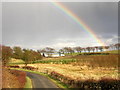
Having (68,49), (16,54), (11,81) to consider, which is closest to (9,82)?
(11,81)

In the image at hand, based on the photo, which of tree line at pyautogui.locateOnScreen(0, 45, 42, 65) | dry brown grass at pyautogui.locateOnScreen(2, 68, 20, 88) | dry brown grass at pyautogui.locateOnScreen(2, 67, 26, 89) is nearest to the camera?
dry brown grass at pyautogui.locateOnScreen(2, 68, 20, 88)

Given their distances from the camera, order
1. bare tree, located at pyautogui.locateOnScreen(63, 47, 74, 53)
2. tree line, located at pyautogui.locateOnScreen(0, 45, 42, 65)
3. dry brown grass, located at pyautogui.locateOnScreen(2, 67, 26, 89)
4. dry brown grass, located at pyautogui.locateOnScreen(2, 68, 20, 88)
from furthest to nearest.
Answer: bare tree, located at pyautogui.locateOnScreen(63, 47, 74, 53)
tree line, located at pyautogui.locateOnScreen(0, 45, 42, 65)
dry brown grass, located at pyautogui.locateOnScreen(2, 67, 26, 89)
dry brown grass, located at pyautogui.locateOnScreen(2, 68, 20, 88)

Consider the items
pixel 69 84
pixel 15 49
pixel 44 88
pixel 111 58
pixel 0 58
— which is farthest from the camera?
pixel 15 49

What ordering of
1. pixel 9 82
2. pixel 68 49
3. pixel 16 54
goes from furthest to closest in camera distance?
pixel 68 49
pixel 16 54
pixel 9 82

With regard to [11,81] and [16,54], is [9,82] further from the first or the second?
[16,54]

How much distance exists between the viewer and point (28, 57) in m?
73.4

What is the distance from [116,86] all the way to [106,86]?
1649mm

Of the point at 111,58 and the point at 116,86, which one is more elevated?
the point at 111,58

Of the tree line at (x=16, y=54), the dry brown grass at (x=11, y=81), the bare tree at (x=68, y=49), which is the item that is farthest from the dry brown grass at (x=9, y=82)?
the bare tree at (x=68, y=49)

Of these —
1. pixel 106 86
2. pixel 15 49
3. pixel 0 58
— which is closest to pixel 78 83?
pixel 106 86

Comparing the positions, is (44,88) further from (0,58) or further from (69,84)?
(0,58)

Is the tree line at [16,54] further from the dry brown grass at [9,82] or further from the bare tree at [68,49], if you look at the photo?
the bare tree at [68,49]

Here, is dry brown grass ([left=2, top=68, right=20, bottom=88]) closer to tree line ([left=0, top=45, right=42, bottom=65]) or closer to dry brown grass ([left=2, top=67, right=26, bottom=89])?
dry brown grass ([left=2, top=67, right=26, bottom=89])

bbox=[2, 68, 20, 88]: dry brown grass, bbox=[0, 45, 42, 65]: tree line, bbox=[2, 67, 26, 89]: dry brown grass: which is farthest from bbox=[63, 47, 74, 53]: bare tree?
bbox=[2, 68, 20, 88]: dry brown grass
